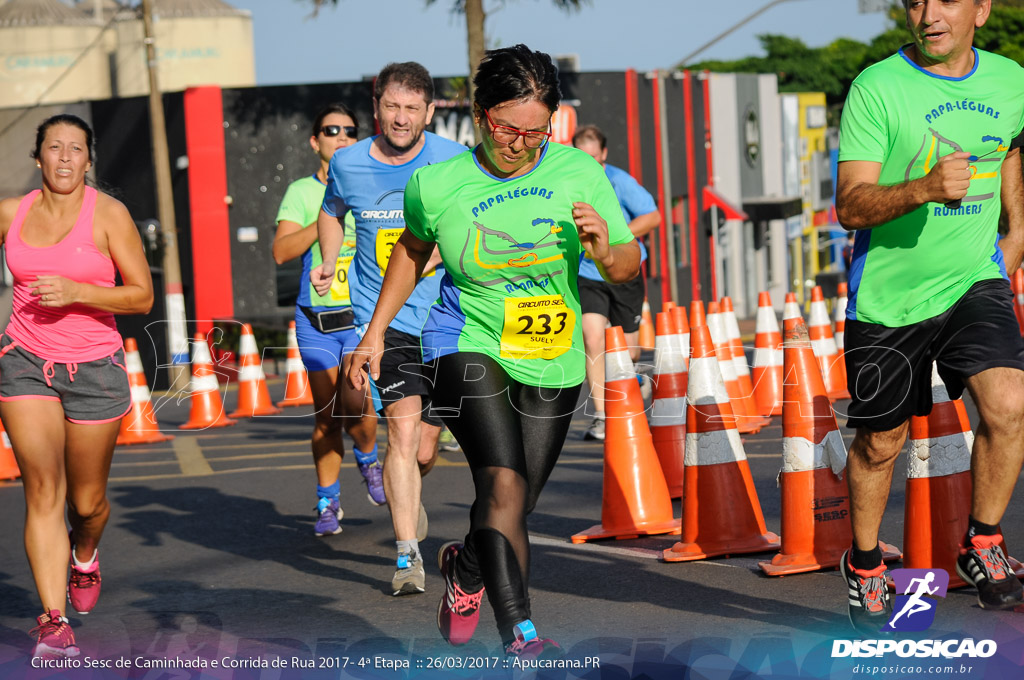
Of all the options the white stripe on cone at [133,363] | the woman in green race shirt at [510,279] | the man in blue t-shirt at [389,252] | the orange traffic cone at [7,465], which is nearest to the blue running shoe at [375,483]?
the man in blue t-shirt at [389,252]

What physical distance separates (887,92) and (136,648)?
3508 mm

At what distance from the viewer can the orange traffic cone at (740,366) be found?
11.2m

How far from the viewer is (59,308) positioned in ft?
17.7

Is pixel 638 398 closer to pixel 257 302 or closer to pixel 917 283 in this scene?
pixel 917 283

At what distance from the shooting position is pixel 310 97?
32.1 metres

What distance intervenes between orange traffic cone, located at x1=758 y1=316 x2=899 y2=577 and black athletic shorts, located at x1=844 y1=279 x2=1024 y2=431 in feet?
3.58

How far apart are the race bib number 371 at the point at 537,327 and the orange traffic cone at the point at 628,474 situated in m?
2.59

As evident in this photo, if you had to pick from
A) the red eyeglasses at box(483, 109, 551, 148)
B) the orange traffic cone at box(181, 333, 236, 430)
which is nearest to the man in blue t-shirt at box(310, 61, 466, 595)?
the red eyeglasses at box(483, 109, 551, 148)

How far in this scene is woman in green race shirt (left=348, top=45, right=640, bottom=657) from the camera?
14.8 ft

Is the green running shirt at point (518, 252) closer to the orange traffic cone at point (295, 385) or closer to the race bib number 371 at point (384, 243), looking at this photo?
the race bib number 371 at point (384, 243)

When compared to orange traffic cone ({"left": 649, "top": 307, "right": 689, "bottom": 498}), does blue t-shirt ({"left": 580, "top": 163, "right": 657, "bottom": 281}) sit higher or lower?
higher

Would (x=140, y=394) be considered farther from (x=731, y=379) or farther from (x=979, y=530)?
(x=979, y=530)

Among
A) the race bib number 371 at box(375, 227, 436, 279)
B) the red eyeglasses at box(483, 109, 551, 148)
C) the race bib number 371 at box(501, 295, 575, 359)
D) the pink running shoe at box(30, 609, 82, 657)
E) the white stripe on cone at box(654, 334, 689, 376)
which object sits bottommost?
the pink running shoe at box(30, 609, 82, 657)

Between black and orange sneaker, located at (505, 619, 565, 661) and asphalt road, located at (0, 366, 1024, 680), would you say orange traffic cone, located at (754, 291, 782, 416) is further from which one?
black and orange sneaker, located at (505, 619, 565, 661)
